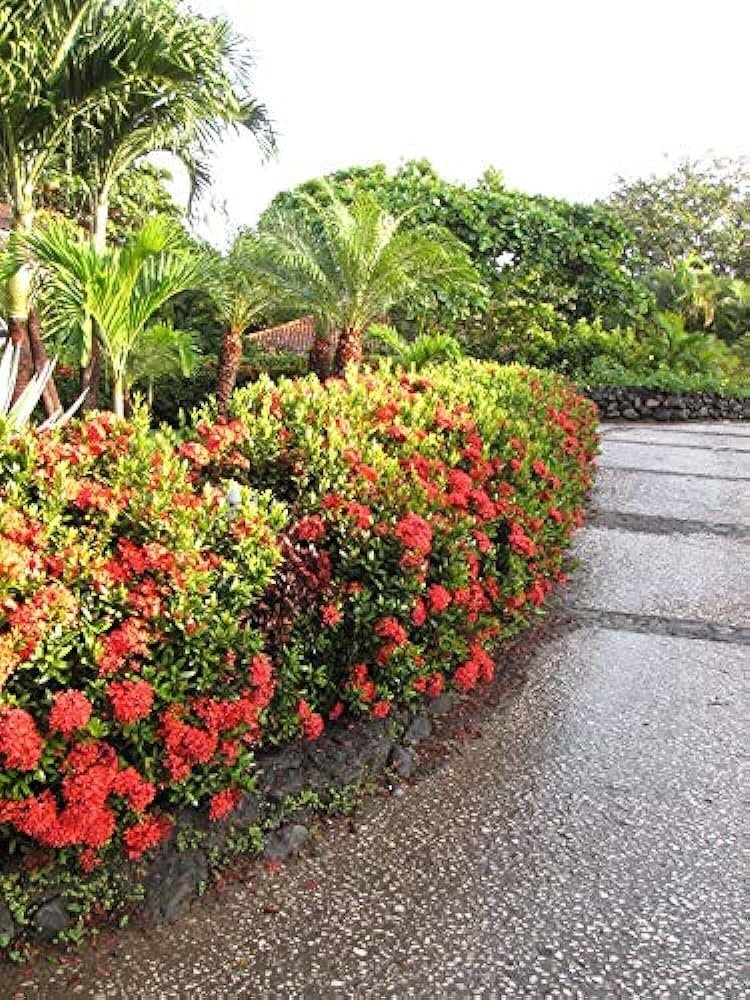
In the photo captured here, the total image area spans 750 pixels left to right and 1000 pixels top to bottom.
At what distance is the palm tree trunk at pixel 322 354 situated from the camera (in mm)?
12906

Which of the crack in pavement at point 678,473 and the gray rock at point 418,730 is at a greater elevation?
the crack in pavement at point 678,473

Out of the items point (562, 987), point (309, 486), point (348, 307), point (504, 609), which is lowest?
point (562, 987)

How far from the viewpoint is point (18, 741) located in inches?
88.1

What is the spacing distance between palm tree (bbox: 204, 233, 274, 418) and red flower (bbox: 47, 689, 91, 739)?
9.43m

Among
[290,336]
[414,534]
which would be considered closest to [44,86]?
[414,534]

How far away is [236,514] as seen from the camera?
308 cm

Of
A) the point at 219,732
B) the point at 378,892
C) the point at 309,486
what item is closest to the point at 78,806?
the point at 219,732

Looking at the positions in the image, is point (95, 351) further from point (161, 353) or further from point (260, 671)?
point (260, 671)

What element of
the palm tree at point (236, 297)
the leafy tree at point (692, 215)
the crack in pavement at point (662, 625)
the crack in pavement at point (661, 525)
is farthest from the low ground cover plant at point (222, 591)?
the leafy tree at point (692, 215)

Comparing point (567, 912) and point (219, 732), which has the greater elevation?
point (219, 732)

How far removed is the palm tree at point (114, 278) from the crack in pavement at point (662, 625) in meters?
4.07

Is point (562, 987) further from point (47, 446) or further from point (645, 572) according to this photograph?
point (645, 572)

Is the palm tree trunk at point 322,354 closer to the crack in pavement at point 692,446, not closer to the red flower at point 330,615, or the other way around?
the crack in pavement at point 692,446

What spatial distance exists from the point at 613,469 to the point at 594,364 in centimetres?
780
